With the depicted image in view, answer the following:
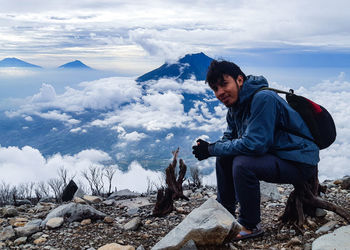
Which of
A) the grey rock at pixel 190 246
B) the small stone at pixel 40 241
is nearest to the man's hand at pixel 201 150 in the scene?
the grey rock at pixel 190 246

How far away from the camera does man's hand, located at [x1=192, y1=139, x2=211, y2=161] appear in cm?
440

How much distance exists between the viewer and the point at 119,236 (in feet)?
16.4

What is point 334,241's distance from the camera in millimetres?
3857

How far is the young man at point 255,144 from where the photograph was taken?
3.91 m

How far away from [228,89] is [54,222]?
3394mm

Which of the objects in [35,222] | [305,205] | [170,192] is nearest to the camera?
[305,205]

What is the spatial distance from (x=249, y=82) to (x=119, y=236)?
109 inches

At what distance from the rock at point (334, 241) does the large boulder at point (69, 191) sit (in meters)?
5.90

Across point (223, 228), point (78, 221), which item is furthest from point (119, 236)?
point (223, 228)

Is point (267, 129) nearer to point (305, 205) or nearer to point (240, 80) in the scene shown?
point (240, 80)

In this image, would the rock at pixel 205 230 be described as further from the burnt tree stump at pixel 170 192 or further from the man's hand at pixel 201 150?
the burnt tree stump at pixel 170 192

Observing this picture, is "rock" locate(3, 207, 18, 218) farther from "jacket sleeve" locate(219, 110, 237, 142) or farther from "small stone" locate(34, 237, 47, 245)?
"jacket sleeve" locate(219, 110, 237, 142)

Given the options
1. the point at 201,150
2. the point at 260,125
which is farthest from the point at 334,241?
the point at 201,150

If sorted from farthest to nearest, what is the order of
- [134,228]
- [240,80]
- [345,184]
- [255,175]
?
[345,184]
[134,228]
[240,80]
[255,175]
